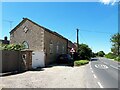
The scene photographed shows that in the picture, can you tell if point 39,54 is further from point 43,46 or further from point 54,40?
point 54,40

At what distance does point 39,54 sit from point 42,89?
1647cm

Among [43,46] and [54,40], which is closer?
[43,46]

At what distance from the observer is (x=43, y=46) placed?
31359mm

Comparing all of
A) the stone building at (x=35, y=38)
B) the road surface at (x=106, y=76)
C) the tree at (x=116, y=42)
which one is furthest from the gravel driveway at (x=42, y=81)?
the tree at (x=116, y=42)

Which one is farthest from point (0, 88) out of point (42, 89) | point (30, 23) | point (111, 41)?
point (111, 41)

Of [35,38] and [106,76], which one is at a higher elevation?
[35,38]

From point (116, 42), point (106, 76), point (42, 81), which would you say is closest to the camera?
point (42, 81)

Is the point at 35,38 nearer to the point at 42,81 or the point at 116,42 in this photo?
the point at 42,81

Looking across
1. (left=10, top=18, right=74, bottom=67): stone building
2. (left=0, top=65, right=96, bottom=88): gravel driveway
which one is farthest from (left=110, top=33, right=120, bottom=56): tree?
(left=0, top=65, right=96, bottom=88): gravel driveway

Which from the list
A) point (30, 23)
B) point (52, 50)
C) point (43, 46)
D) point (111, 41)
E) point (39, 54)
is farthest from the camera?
point (111, 41)

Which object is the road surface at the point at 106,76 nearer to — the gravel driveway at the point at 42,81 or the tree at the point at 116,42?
the gravel driveway at the point at 42,81

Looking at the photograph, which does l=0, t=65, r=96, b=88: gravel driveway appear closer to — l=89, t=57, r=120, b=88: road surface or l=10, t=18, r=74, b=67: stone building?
l=89, t=57, r=120, b=88: road surface

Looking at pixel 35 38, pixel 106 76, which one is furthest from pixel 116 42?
pixel 106 76

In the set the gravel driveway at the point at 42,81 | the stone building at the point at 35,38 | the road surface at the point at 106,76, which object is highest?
the stone building at the point at 35,38
